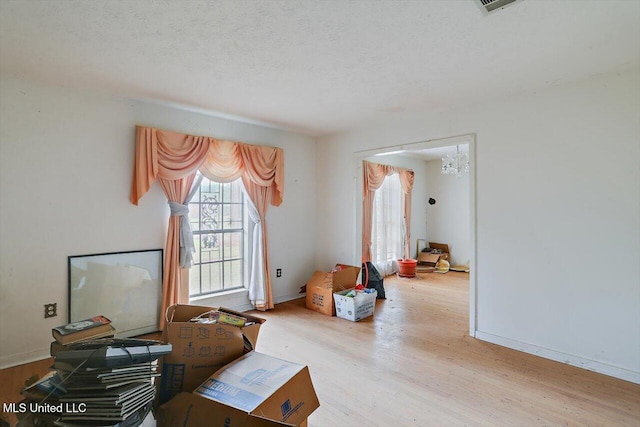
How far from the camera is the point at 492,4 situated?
176cm

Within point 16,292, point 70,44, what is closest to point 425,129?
point 70,44

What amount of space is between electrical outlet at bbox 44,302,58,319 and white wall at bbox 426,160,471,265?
7.14 metres

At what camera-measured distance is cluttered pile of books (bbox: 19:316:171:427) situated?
1302mm

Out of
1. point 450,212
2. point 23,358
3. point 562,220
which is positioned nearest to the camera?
point 23,358

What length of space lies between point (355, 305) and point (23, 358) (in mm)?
3308

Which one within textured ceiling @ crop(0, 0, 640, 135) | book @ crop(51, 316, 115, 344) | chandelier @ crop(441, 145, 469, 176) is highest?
textured ceiling @ crop(0, 0, 640, 135)

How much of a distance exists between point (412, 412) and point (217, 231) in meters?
3.06

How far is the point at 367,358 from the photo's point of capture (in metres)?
2.95

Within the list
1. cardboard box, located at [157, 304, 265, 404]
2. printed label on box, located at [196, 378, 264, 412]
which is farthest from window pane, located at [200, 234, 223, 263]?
printed label on box, located at [196, 378, 264, 412]

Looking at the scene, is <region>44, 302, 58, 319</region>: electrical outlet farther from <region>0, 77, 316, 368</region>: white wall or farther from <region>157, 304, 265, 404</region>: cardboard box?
<region>157, 304, 265, 404</region>: cardboard box

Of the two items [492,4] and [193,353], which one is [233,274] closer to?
[193,353]

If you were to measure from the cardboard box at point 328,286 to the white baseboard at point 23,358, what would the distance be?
9.42 feet

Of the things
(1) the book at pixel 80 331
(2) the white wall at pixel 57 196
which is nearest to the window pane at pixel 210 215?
(2) the white wall at pixel 57 196

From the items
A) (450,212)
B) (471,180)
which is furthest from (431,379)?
(450,212)
